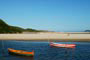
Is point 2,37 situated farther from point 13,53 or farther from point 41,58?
point 41,58

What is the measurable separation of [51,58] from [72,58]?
4033mm

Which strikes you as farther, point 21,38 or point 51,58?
point 21,38

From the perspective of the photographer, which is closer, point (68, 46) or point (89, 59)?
point (89, 59)

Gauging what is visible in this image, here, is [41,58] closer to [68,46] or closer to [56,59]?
[56,59]

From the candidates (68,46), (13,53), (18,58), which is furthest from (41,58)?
(68,46)

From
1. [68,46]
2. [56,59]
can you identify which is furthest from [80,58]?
[68,46]

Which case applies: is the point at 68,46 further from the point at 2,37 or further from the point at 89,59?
the point at 2,37

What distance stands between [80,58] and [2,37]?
156 feet

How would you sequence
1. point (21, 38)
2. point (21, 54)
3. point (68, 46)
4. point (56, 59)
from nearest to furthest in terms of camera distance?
point (56, 59), point (21, 54), point (68, 46), point (21, 38)

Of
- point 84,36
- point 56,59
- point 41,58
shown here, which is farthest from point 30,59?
point 84,36

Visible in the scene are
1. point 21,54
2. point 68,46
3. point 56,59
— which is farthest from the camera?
point 68,46

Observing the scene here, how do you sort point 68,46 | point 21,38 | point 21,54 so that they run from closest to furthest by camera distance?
point 21,54 < point 68,46 < point 21,38

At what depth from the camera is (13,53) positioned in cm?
3806

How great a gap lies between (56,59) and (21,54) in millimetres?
7382
